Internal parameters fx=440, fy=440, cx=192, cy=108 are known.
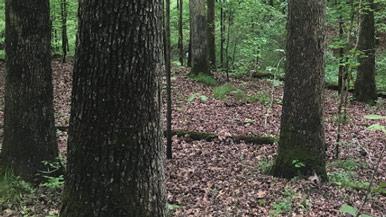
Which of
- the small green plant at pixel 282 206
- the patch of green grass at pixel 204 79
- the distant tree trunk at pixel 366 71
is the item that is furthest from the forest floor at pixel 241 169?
the patch of green grass at pixel 204 79

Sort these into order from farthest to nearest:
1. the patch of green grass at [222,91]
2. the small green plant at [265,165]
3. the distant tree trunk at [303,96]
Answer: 1. the patch of green grass at [222,91]
2. the small green plant at [265,165]
3. the distant tree trunk at [303,96]

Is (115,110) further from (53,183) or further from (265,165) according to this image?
(265,165)

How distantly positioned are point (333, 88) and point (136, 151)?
53.4 ft

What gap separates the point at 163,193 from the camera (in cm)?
374

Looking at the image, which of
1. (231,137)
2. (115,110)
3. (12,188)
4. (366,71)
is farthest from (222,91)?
(115,110)

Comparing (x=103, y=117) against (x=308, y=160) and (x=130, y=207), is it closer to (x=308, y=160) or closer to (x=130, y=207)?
(x=130, y=207)

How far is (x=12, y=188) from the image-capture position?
19.7 ft

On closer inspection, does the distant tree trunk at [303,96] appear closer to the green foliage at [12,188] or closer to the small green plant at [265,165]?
the small green plant at [265,165]

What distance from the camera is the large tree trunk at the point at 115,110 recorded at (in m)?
3.33

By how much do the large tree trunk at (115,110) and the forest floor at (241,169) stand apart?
2.44 m

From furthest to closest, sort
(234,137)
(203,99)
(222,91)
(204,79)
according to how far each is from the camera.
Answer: (204,79)
(222,91)
(203,99)
(234,137)

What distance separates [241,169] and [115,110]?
5.22m

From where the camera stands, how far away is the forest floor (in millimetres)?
6305

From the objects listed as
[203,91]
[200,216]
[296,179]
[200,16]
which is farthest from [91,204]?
[200,16]
